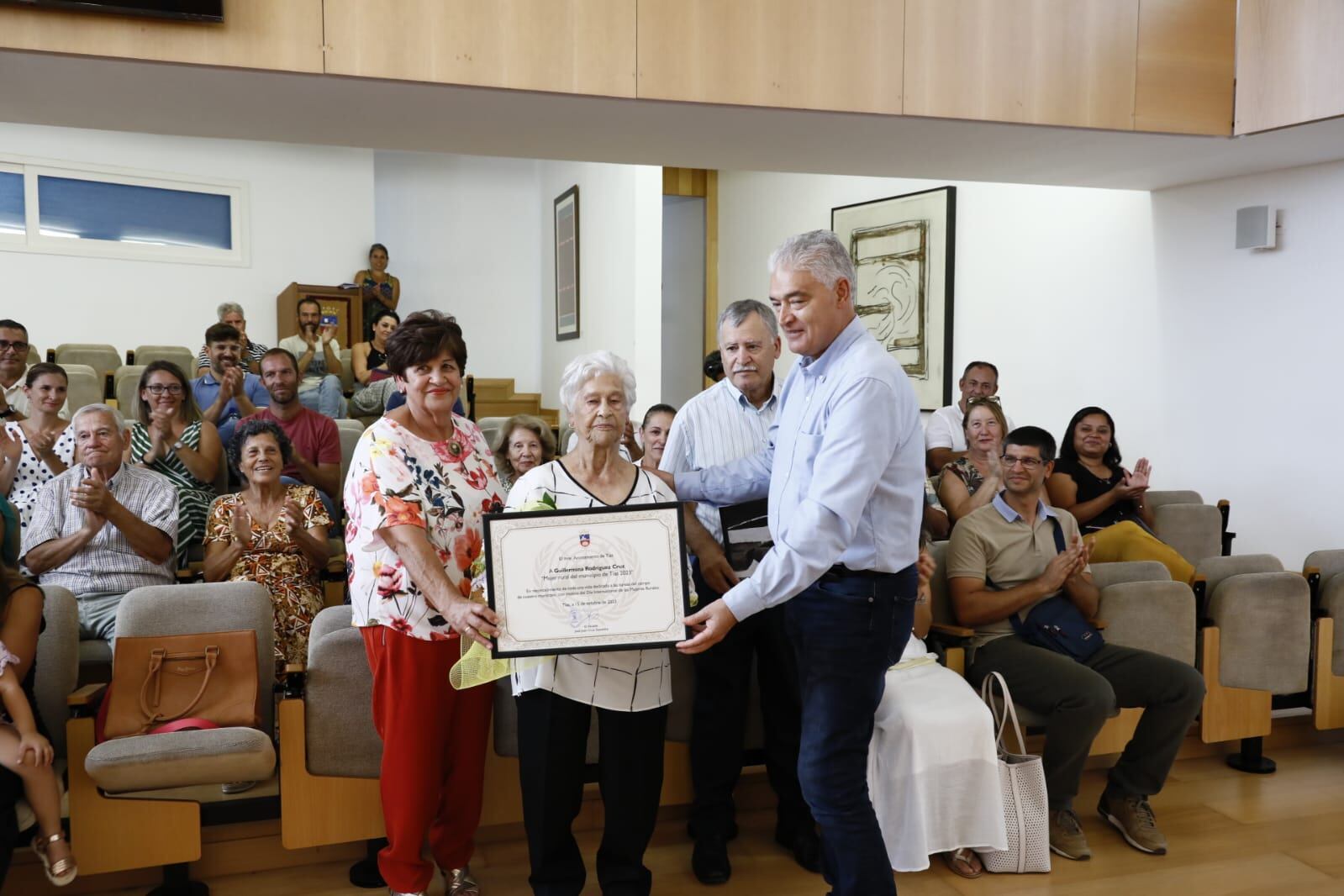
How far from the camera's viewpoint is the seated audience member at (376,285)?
370 inches

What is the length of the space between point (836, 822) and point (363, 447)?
4.26 feet

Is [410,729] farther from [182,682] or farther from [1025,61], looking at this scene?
[1025,61]

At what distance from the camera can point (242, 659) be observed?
103 inches

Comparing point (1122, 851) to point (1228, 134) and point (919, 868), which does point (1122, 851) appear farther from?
point (1228, 134)

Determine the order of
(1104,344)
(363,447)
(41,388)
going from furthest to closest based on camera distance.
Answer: (1104,344) → (41,388) → (363,447)

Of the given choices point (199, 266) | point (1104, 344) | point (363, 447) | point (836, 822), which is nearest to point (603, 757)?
point (836, 822)

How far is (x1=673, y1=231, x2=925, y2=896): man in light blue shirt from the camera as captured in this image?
193 centimetres

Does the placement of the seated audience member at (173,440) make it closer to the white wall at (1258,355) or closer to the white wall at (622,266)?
the white wall at (622,266)

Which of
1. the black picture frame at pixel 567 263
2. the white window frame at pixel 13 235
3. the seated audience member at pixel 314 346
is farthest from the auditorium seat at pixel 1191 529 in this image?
the white window frame at pixel 13 235

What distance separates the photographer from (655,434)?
13.1 feet

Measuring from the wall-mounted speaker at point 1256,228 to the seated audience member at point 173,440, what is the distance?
189 inches

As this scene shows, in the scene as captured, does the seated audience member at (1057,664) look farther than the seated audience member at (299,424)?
No

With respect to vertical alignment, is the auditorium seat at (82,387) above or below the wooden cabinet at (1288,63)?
below

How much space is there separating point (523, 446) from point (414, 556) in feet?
5.40
